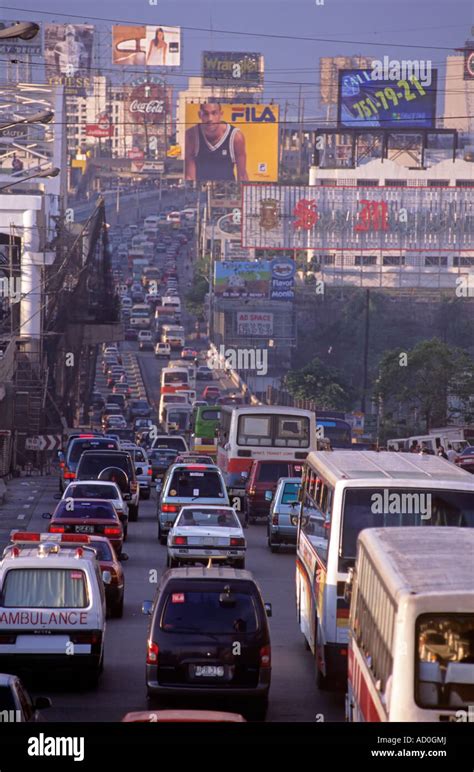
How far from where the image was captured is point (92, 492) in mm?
30406

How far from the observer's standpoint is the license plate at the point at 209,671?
14.8 m

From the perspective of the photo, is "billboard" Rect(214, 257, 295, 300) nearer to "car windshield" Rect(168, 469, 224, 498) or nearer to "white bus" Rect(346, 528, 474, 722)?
"car windshield" Rect(168, 469, 224, 498)

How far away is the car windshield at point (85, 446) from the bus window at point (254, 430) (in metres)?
3.55

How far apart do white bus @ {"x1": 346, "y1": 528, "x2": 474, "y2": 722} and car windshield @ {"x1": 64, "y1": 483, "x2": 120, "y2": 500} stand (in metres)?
19.6

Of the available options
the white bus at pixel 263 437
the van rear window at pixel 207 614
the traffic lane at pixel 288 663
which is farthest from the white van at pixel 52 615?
the white bus at pixel 263 437

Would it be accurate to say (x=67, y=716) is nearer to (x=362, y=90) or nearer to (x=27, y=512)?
(x=27, y=512)

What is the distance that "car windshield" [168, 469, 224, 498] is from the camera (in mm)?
32469

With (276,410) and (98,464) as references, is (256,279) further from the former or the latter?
(98,464)

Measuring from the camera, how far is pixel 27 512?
38531 millimetres

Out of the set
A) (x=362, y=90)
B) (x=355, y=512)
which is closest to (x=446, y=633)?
(x=355, y=512)

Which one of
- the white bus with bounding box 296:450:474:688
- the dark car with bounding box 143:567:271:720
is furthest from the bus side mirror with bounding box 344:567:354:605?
the dark car with bounding box 143:567:271:720

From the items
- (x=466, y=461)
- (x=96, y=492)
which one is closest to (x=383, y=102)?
(x=466, y=461)

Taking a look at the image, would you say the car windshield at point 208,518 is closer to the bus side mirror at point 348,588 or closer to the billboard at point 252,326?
the bus side mirror at point 348,588
